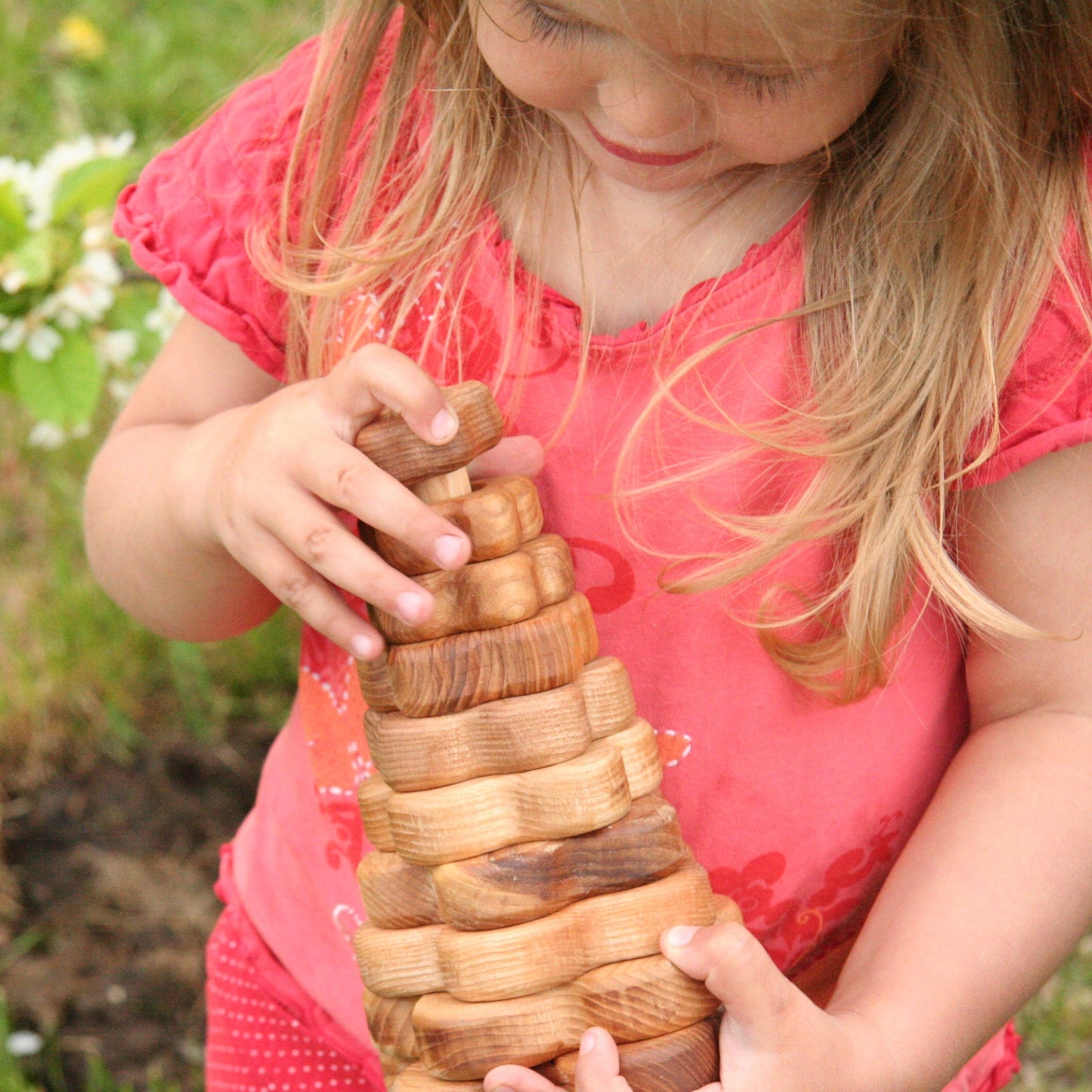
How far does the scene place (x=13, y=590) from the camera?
7.11 ft

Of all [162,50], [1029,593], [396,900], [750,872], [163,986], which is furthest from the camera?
[162,50]

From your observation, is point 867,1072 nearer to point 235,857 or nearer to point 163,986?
point 235,857

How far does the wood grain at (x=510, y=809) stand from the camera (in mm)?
797

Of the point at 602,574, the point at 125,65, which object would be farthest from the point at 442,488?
the point at 125,65

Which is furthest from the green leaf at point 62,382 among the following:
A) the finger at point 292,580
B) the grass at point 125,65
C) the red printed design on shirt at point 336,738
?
the grass at point 125,65

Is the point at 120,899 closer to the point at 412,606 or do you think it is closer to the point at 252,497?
the point at 252,497

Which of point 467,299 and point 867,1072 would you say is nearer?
point 867,1072

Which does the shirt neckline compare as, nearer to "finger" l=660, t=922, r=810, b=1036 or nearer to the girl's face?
the girl's face

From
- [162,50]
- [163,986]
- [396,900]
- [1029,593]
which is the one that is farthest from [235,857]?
[162,50]

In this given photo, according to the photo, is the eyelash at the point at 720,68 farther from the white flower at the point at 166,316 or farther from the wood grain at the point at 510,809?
the white flower at the point at 166,316

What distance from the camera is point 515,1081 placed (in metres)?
0.79

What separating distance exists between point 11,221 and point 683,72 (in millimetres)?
914

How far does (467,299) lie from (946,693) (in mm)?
481

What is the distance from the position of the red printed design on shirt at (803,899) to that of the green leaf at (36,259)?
885 millimetres
